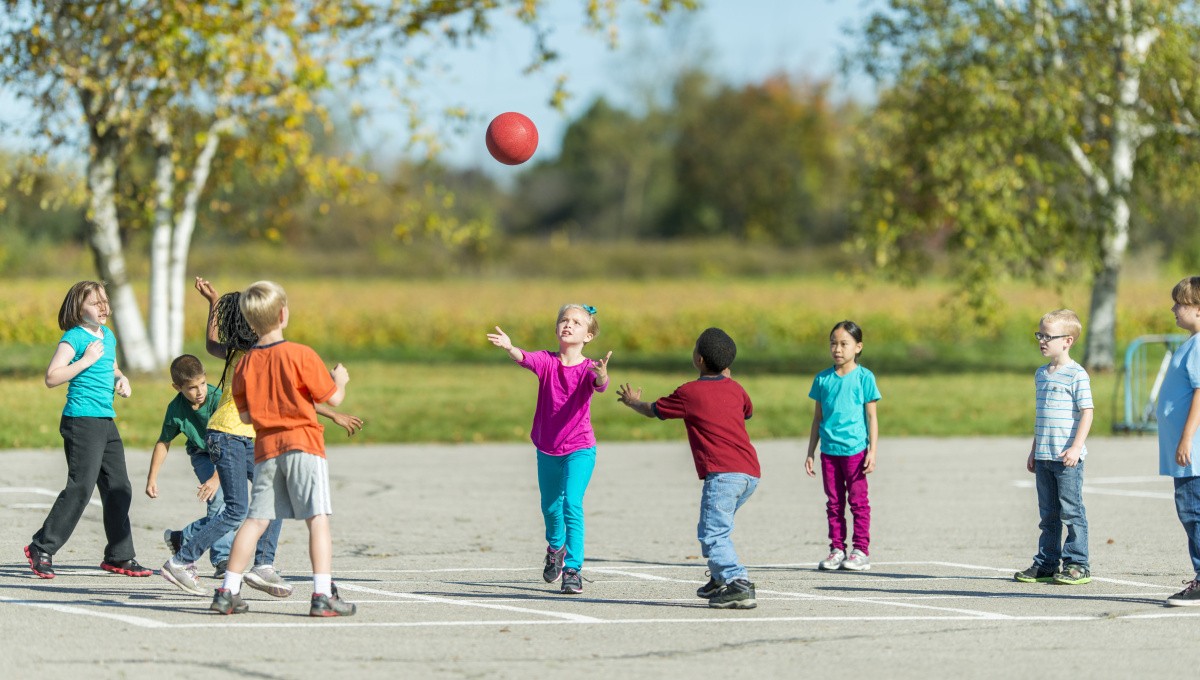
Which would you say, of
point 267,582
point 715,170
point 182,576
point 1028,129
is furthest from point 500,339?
point 715,170

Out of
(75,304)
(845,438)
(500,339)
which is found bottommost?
(845,438)

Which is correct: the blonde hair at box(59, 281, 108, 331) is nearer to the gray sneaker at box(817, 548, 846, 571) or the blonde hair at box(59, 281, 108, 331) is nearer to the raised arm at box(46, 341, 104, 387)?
the raised arm at box(46, 341, 104, 387)

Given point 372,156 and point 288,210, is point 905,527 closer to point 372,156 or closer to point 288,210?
point 372,156

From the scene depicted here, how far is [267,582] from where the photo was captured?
826 cm

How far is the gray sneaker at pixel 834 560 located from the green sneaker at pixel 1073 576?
4.29 ft

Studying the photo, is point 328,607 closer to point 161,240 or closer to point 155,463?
point 155,463

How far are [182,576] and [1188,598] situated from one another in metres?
5.34

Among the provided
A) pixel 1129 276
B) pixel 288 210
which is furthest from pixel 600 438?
pixel 1129 276

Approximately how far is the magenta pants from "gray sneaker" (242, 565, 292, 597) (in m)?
3.41

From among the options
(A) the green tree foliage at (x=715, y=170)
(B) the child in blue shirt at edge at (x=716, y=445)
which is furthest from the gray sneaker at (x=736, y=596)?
(A) the green tree foliage at (x=715, y=170)

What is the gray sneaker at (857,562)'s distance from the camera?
31.5 feet

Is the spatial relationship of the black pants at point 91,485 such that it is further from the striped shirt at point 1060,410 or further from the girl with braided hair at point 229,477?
the striped shirt at point 1060,410

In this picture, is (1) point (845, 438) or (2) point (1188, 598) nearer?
(2) point (1188, 598)

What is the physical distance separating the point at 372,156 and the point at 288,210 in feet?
9.04
